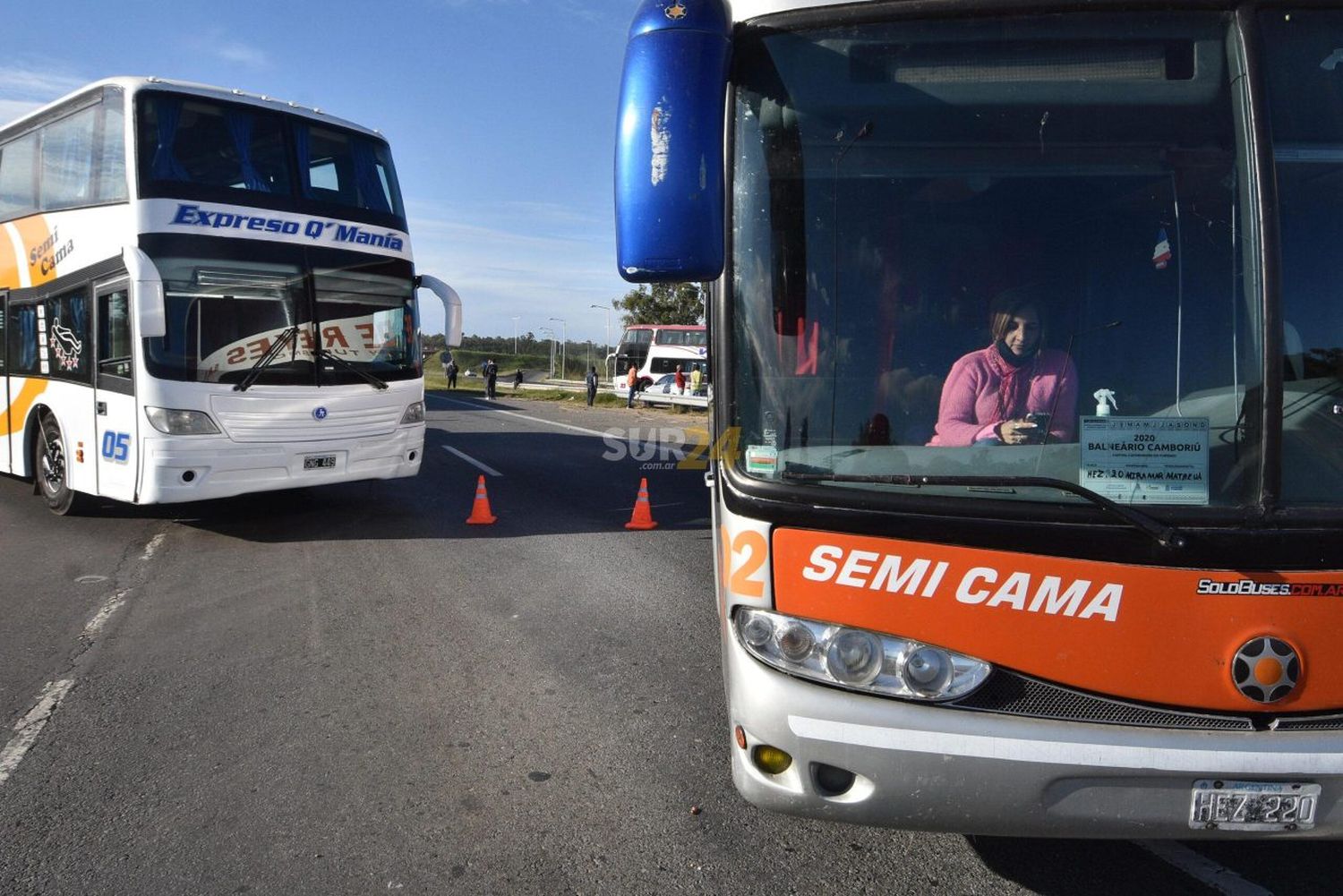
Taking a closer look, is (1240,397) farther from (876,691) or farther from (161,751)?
(161,751)

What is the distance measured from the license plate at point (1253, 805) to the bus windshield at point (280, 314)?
7989 millimetres

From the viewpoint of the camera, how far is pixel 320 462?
9039 mm

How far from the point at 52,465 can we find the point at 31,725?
6.54 meters

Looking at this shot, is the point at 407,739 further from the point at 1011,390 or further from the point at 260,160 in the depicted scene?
the point at 260,160

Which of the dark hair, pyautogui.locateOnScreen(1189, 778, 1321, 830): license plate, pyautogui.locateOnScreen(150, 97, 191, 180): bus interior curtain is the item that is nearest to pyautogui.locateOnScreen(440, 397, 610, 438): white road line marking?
pyautogui.locateOnScreen(150, 97, 191, 180): bus interior curtain

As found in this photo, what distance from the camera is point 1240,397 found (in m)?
2.73

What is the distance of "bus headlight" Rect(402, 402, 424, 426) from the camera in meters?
9.72

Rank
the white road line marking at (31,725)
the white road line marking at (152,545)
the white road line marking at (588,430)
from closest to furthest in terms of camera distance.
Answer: the white road line marking at (31,725)
the white road line marking at (152,545)
the white road line marking at (588,430)

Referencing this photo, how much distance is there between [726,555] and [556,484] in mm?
9609

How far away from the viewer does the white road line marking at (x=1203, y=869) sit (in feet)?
9.96

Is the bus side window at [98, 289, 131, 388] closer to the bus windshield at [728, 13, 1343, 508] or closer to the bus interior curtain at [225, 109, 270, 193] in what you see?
the bus interior curtain at [225, 109, 270, 193]

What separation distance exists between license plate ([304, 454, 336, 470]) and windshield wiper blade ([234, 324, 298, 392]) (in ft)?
2.90

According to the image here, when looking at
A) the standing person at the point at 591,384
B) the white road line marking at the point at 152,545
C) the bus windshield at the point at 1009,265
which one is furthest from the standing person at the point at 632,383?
the bus windshield at the point at 1009,265

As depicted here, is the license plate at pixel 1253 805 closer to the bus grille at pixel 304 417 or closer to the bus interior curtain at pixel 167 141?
the bus grille at pixel 304 417
